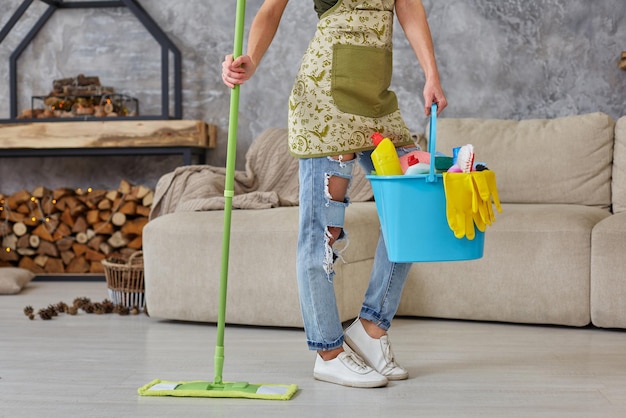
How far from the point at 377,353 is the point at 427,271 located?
1.08 m

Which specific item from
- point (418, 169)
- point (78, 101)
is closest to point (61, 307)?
point (78, 101)

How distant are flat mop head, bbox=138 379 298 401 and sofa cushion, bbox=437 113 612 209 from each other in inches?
76.0

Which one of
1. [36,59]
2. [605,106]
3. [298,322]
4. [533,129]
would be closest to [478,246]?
[298,322]

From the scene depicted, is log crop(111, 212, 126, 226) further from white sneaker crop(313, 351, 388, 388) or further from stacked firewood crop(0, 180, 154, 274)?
white sneaker crop(313, 351, 388, 388)

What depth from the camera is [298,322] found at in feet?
10.4

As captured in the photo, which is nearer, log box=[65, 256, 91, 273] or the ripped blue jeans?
the ripped blue jeans

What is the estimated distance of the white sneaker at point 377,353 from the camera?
2.34 meters

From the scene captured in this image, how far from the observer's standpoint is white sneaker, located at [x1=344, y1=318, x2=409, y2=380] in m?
2.34

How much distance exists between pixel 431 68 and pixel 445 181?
0.39 metres

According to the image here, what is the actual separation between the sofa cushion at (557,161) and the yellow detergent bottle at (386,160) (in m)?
1.84

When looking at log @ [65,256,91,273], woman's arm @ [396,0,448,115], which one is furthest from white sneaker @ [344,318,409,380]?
log @ [65,256,91,273]

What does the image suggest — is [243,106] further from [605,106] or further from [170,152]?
[605,106]

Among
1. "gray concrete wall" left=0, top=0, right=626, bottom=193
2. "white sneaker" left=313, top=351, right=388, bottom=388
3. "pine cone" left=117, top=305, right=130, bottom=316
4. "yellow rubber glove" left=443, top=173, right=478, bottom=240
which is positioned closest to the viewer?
"yellow rubber glove" left=443, top=173, right=478, bottom=240

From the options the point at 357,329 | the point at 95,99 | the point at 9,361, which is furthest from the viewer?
the point at 95,99
